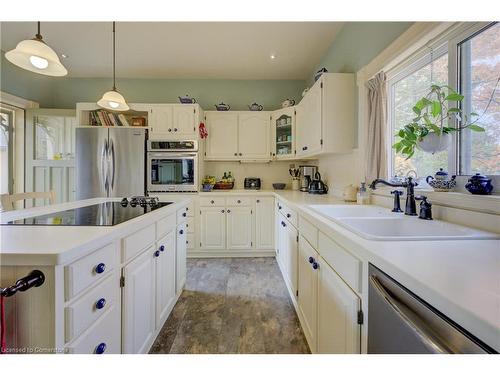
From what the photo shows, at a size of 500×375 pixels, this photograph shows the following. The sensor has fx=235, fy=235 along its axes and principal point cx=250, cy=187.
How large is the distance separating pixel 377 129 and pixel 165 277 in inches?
80.3

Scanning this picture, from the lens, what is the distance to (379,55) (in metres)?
1.86

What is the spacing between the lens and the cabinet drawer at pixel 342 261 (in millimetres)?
885

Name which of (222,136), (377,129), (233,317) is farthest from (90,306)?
(222,136)

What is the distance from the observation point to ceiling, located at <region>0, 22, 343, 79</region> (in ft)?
8.37

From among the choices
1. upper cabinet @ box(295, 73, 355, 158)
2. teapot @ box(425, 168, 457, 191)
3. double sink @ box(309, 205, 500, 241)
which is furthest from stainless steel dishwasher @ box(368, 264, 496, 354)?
upper cabinet @ box(295, 73, 355, 158)

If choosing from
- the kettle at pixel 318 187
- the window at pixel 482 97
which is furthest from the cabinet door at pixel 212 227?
the window at pixel 482 97

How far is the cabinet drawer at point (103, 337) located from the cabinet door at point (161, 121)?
2696 mm

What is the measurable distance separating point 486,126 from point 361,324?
1.15m

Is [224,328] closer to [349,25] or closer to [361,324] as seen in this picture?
[361,324]

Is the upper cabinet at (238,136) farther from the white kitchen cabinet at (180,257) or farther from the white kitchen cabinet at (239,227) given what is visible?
the white kitchen cabinet at (180,257)

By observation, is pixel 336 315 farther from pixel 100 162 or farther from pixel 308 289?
pixel 100 162
